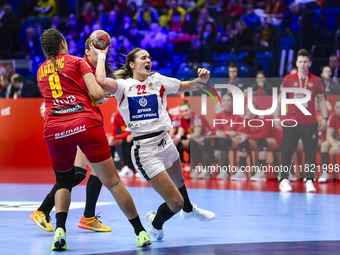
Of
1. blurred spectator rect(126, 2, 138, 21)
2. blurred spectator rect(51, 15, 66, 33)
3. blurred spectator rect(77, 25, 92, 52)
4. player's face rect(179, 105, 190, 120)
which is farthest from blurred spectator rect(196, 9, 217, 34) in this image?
player's face rect(179, 105, 190, 120)

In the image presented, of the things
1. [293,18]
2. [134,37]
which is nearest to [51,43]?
[293,18]

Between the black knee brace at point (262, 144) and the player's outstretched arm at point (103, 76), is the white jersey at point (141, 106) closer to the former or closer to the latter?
the player's outstretched arm at point (103, 76)

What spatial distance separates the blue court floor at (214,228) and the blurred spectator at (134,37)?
767cm

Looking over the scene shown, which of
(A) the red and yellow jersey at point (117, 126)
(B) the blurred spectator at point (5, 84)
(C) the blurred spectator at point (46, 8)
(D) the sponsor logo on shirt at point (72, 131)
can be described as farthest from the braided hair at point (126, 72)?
(C) the blurred spectator at point (46, 8)

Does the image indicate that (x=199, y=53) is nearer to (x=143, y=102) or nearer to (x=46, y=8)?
(x=46, y=8)

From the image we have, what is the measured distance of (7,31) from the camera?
16188mm

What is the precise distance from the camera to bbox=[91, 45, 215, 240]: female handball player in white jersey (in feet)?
14.0

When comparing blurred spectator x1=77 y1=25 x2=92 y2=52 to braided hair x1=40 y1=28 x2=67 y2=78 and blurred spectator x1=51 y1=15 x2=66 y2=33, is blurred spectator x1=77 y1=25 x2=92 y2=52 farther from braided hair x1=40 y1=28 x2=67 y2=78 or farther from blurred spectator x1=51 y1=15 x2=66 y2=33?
braided hair x1=40 y1=28 x2=67 y2=78

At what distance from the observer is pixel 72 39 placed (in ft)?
51.8

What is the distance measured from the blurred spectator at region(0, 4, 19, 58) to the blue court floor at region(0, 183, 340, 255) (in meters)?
9.57

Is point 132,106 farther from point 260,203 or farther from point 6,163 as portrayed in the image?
point 6,163

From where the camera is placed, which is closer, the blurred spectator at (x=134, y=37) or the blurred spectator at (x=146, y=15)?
the blurred spectator at (x=134, y=37)

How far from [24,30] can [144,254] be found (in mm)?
14328

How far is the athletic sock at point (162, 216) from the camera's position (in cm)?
435
